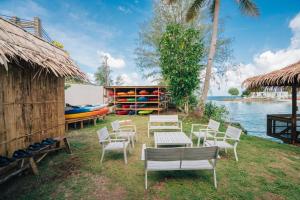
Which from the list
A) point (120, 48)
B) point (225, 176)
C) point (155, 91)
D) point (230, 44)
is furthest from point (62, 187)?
point (120, 48)

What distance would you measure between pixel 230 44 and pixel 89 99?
49.3ft

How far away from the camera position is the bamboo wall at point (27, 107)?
12.2 ft

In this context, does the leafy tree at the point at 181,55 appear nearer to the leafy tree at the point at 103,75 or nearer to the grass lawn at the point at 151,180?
the grass lawn at the point at 151,180

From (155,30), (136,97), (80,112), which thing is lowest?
(80,112)

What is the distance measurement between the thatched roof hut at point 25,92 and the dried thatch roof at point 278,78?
26.1 feet

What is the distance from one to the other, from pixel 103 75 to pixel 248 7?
35.2 metres

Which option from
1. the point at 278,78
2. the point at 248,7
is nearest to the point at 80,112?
the point at 278,78

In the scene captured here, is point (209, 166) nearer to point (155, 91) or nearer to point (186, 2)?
point (155, 91)

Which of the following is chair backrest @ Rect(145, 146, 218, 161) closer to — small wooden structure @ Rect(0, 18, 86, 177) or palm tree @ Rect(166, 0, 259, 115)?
small wooden structure @ Rect(0, 18, 86, 177)

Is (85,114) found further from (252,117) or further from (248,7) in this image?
(252,117)

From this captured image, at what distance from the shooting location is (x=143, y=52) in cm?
1659

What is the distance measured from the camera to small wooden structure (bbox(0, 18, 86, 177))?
362cm

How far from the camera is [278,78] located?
6.54m

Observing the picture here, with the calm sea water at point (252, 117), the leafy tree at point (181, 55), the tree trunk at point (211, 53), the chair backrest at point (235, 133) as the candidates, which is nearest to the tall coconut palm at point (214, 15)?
the tree trunk at point (211, 53)
